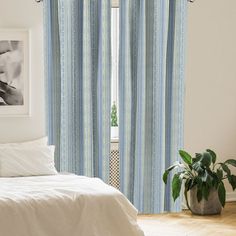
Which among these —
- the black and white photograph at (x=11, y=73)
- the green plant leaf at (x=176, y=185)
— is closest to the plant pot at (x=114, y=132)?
the green plant leaf at (x=176, y=185)

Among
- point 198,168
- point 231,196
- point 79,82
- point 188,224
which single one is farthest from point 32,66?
point 231,196

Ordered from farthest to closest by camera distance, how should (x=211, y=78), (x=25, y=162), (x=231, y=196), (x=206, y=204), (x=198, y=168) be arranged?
(x=231, y=196) → (x=211, y=78) → (x=206, y=204) → (x=198, y=168) → (x=25, y=162)

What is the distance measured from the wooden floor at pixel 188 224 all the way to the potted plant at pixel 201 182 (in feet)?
0.39

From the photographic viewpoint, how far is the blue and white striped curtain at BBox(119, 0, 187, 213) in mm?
6434

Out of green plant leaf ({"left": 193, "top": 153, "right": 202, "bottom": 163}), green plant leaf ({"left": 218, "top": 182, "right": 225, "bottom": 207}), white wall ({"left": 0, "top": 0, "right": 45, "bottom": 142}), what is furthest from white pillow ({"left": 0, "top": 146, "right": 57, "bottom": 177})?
green plant leaf ({"left": 218, "top": 182, "right": 225, "bottom": 207})

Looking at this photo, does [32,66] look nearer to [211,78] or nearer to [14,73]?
[14,73]

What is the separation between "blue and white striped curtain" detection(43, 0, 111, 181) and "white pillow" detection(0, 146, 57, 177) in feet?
1.28

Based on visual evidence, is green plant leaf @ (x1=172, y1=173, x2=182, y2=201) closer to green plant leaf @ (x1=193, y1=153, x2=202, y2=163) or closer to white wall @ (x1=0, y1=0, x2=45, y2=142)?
green plant leaf @ (x1=193, y1=153, x2=202, y2=163)

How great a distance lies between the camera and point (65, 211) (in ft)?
15.5

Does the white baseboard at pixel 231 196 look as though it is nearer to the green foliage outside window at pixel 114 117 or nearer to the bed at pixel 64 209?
the green foliage outside window at pixel 114 117

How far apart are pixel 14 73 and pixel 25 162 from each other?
89 centimetres

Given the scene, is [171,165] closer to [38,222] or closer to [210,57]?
[210,57]

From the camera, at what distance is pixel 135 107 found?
21.3ft

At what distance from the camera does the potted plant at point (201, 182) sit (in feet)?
20.6
